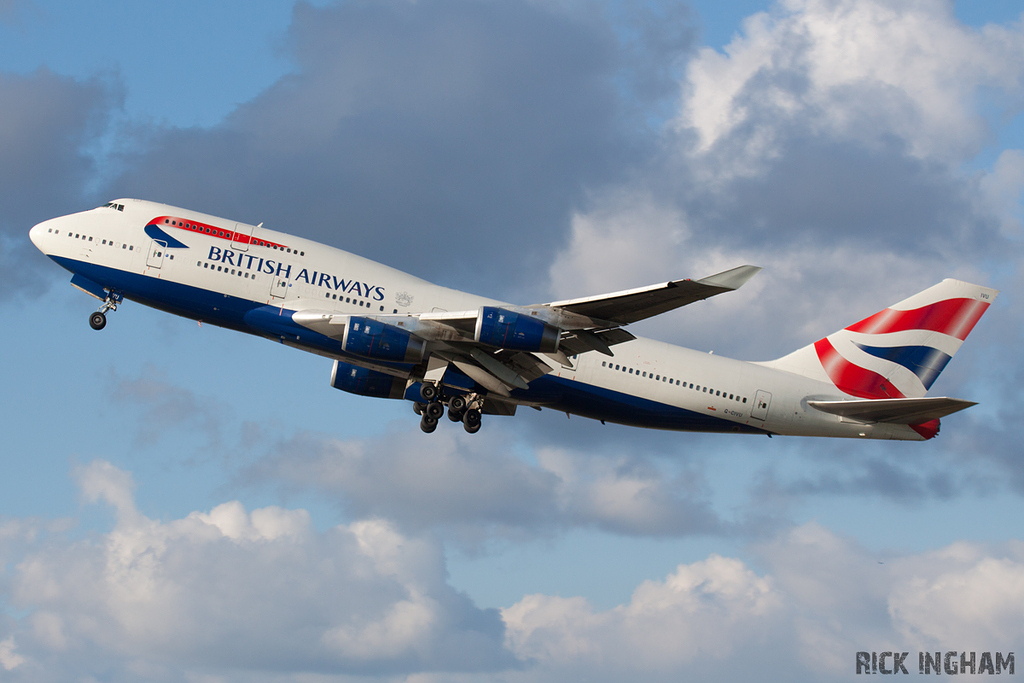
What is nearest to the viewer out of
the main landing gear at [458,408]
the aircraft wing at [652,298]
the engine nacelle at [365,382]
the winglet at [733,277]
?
the winglet at [733,277]

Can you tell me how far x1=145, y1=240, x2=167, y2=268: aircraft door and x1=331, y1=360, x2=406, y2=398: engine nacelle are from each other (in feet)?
29.0

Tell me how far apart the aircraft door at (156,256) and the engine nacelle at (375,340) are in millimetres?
8147

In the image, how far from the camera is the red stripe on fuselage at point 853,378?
4550 cm

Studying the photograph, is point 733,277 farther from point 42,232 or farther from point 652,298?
point 42,232

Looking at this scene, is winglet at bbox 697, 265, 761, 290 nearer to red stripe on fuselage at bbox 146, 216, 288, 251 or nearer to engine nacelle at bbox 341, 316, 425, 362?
engine nacelle at bbox 341, 316, 425, 362

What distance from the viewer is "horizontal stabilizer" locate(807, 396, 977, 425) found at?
39.4 meters

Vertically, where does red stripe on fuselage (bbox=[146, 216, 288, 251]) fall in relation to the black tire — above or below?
above

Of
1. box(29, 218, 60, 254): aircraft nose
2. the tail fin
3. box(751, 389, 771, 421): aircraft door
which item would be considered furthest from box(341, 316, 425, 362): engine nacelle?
the tail fin

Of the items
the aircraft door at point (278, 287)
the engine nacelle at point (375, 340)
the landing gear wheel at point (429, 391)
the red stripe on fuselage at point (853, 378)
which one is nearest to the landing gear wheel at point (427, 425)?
the landing gear wheel at point (429, 391)

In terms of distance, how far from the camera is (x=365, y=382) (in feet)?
146

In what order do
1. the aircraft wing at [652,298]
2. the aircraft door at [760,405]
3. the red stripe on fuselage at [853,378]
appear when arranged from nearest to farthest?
1. the aircraft wing at [652,298]
2. the aircraft door at [760,405]
3. the red stripe on fuselage at [853,378]

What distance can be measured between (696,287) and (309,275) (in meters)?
15.5

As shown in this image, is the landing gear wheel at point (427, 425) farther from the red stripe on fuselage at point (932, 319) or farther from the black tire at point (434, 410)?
the red stripe on fuselage at point (932, 319)

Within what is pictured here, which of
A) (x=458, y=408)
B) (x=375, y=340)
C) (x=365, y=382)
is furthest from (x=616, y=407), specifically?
(x=375, y=340)
